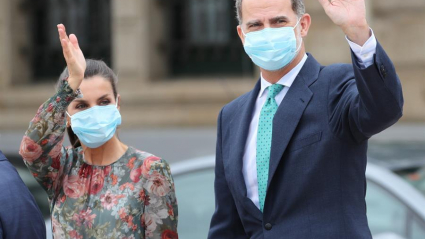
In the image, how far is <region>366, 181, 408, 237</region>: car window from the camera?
4.96 meters

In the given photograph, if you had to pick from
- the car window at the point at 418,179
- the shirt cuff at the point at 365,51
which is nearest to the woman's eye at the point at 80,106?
the shirt cuff at the point at 365,51

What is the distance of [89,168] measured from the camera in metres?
3.76

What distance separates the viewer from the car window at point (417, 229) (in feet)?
16.1

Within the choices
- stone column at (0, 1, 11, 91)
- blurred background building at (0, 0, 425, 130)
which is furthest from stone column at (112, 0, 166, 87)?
stone column at (0, 1, 11, 91)

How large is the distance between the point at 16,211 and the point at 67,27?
9060 millimetres

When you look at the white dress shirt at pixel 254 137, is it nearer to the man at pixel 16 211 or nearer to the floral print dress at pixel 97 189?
the floral print dress at pixel 97 189

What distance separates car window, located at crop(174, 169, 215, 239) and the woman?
138 cm

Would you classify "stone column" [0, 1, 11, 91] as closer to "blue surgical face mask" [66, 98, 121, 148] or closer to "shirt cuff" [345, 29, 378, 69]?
"blue surgical face mask" [66, 98, 121, 148]

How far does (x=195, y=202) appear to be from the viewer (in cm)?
526

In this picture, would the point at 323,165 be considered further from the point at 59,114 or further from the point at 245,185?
the point at 59,114

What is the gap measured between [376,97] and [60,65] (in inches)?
386

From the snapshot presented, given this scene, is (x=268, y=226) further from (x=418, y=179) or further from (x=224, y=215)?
(x=418, y=179)

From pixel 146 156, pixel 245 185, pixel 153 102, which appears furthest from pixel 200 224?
pixel 153 102

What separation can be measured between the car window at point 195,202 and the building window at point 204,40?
5831mm
